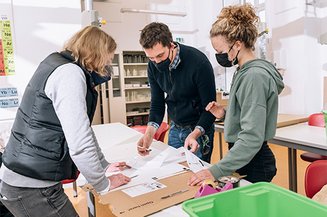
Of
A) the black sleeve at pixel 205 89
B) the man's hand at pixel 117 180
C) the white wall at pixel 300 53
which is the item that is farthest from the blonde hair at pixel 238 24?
the white wall at pixel 300 53

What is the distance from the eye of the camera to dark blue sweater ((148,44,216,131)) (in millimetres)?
1864

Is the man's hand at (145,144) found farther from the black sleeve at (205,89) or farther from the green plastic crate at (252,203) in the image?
the green plastic crate at (252,203)

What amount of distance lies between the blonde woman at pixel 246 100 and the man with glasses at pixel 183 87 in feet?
1.47

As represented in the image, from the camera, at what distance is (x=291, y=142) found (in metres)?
2.39

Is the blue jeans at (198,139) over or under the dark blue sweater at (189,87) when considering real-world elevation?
under

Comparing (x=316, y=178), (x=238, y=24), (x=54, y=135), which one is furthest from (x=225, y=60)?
(x=54, y=135)

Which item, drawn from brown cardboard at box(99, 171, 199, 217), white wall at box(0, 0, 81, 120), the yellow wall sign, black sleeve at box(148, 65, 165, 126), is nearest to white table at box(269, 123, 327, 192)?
black sleeve at box(148, 65, 165, 126)

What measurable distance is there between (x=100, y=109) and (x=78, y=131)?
619 cm

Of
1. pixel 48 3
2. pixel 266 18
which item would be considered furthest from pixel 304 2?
pixel 48 3

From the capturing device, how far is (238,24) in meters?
1.26

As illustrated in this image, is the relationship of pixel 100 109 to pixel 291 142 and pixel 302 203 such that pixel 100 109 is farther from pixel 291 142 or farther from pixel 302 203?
pixel 302 203

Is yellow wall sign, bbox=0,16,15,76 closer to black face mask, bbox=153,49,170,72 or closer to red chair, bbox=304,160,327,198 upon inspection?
black face mask, bbox=153,49,170,72

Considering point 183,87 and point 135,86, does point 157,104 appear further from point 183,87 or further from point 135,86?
point 135,86

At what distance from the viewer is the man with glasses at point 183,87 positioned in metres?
1.76
